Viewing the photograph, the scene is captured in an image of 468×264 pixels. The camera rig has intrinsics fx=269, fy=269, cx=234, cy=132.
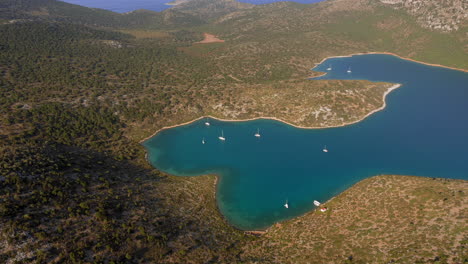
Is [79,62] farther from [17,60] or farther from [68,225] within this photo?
[68,225]

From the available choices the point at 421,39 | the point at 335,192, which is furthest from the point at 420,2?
the point at 335,192

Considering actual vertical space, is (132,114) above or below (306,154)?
above

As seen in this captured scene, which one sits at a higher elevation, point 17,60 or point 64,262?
point 17,60

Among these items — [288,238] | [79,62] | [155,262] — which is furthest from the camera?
[79,62]

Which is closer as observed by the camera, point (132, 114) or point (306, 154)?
point (306, 154)
